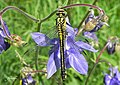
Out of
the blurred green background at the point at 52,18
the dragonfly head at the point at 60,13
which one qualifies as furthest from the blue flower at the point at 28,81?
the blurred green background at the point at 52,18

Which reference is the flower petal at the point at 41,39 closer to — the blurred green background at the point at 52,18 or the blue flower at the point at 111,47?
the blue flower at the point at 111,47

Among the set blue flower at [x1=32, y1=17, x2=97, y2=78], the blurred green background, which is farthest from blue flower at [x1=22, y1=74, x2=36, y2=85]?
the blurred green background

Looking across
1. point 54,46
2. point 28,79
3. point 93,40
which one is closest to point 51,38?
point 54,46

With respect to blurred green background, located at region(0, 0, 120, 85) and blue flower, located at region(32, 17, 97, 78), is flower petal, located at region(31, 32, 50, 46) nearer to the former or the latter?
blue flower, located at region(32, 17, 97, 78)

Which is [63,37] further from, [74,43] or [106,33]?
[106,33]

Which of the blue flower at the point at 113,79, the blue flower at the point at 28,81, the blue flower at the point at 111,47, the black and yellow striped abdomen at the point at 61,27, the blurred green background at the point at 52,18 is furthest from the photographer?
the blurred green background at the point at 52,18
